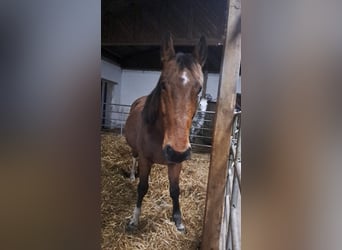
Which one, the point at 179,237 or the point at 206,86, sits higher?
the point at 206,86

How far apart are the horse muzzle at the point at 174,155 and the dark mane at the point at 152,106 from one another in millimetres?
62

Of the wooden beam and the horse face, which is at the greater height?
the wooden beam

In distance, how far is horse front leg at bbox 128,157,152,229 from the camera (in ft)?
1.77

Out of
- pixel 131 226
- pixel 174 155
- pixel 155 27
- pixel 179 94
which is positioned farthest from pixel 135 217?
pixel 155 27

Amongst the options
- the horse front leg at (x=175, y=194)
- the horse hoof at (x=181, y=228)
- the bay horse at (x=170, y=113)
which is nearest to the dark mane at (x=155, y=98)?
the bay horse at (x=170, y=113)

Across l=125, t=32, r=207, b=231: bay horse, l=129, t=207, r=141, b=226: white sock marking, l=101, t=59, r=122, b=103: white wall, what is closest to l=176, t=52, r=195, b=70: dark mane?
l=125, t=32, r=207, b=231: bay horse

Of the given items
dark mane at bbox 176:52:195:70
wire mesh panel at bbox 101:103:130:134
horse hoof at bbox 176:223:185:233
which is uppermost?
dark mane at bbox 176:52:195:70

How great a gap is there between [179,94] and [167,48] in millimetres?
85

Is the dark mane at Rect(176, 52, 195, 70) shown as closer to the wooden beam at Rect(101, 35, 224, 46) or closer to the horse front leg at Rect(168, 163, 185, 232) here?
the wooden beam at Rect(101, 35, 224, 46)

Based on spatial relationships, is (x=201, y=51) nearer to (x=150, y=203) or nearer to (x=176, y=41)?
(x=176, y=41)
